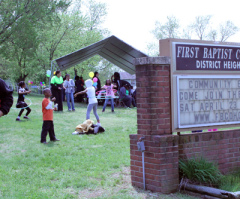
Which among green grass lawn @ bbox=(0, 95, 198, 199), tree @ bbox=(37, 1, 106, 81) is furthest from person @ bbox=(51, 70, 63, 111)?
tree @ bbox=(37, 1, 106, 81)

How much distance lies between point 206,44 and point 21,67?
40.4m

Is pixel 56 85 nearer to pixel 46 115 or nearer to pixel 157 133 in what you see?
pixel 46 115

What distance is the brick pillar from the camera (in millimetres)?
4832

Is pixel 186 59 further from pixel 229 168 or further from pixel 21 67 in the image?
pixel 21 67

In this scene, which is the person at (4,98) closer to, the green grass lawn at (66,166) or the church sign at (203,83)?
the green grass lawn at (66,166)

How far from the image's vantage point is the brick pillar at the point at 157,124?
190 inches

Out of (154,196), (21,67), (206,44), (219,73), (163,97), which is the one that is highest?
(21,67)

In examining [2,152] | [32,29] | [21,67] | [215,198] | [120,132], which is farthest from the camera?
[21,67]

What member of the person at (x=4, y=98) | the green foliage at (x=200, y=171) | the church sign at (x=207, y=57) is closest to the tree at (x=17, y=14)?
the church sign at (x=207, y=57)

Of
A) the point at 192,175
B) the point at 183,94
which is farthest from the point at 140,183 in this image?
the point at 183,94

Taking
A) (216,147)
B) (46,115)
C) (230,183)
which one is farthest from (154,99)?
(46,115)

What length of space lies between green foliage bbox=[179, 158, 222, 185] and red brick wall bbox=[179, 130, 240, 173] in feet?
0.47

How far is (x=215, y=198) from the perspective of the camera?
450cm

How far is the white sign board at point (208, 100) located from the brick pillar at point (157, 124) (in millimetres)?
320
